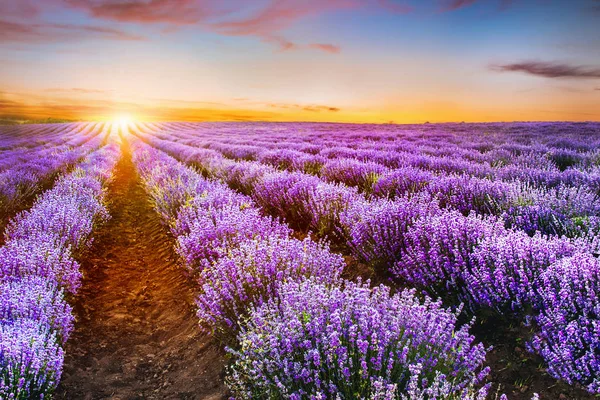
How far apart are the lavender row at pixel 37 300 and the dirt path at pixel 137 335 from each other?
0.24 meters

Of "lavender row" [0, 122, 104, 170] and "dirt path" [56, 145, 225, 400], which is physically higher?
"lavender row" [0, 122, 104, 170]

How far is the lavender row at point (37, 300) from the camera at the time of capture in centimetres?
210

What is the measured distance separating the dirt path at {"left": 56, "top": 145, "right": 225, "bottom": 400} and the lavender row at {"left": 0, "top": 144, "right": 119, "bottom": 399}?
0.80 feet

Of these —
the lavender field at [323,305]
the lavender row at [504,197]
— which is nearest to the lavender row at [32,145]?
the lavender field at [323,305]

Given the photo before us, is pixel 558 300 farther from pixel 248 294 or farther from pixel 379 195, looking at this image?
pixel 379 195

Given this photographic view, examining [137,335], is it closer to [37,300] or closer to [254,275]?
[37,300]

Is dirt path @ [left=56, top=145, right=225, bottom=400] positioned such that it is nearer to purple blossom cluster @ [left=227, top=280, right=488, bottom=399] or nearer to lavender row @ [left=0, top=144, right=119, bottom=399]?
lavender row @ [left=0, top=144, right=119, bottom=399]

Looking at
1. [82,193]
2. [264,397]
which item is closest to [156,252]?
[82,193]

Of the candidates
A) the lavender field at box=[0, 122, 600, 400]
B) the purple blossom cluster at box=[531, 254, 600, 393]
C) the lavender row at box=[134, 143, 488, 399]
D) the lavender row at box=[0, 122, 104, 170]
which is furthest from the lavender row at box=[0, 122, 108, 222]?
the purple blossom cluster at box=[531, 254, 600, 393]

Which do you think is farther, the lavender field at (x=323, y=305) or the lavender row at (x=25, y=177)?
the lavender row at (x=25, y=177)

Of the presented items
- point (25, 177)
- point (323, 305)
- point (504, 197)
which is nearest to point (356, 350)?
point (323, 305)

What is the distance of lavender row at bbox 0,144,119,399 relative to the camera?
6.88 feet

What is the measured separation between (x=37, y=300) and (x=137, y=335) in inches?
35.6

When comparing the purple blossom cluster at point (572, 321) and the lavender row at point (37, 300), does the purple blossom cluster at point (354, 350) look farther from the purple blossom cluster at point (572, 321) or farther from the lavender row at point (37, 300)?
the lavender row at point (37, 300)
